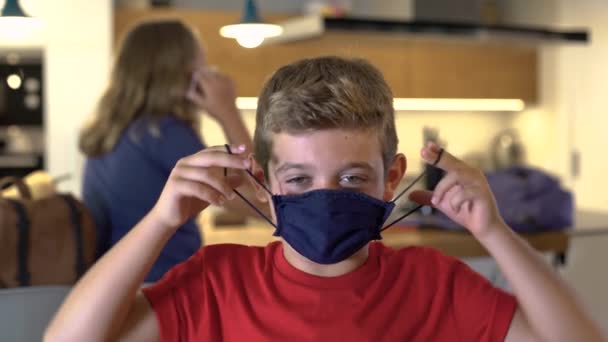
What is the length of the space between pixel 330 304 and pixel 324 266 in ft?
0.19

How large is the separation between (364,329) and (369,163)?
0.74ft

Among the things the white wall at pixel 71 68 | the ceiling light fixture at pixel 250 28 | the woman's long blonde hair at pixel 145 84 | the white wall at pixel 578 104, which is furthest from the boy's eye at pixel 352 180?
the white wall at pixel 578 104

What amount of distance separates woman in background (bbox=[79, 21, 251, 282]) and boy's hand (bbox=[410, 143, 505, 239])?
3.29ft

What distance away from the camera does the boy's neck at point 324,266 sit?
3.96 feet

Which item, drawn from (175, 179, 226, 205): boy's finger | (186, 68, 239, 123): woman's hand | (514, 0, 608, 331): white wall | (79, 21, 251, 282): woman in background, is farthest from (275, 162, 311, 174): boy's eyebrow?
(514, 0, 608, 331): white wall

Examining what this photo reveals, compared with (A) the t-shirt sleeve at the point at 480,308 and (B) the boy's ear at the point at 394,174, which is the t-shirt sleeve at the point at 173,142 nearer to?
(B) the boy's ear at the point at 394,174

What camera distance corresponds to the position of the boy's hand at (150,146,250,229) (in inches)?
43.8

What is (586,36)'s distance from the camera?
392cm

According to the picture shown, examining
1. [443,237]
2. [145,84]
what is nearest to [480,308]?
[145,84]

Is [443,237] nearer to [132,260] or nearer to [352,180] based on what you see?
[352,180]

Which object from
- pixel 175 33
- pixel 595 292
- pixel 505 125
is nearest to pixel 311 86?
pixel 175 33

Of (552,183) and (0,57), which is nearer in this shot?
(552,183)

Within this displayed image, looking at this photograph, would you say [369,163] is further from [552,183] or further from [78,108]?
[78,108]

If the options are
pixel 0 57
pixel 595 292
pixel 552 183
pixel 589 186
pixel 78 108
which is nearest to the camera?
pixel 552 183
